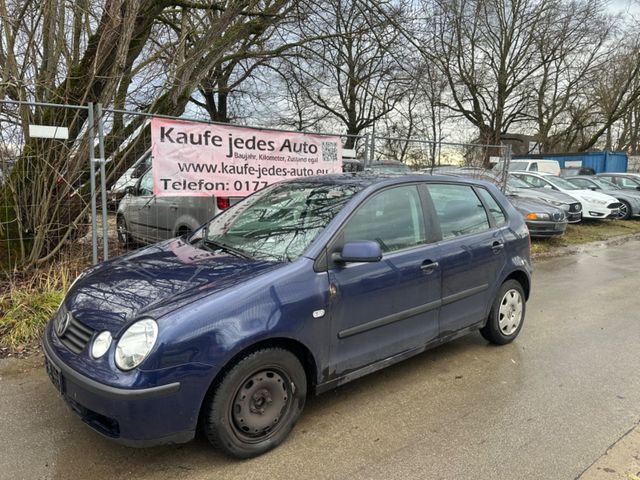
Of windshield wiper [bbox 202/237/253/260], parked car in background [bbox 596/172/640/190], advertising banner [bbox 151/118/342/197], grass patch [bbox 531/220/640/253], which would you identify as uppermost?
parked car in background [bbox 596/172/640/190]

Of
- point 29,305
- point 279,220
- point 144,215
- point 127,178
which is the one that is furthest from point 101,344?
point 144,215

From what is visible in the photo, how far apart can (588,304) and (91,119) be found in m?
6.22

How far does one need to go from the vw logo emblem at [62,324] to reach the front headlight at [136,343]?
586 millimetres

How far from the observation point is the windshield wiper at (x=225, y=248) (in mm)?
3105

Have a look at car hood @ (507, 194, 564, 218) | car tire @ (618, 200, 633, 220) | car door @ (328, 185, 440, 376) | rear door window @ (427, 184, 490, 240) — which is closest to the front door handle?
car door @ (328, 185, 440, 376)

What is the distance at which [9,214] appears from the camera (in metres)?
5.20

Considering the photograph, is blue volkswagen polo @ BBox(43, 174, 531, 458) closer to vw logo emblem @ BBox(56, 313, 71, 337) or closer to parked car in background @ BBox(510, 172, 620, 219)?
vw logo emblem @ BBox(56, 313, 71, 337)

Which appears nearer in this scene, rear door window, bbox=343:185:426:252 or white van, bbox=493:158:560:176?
rear door window, bbox=343:185:426:252

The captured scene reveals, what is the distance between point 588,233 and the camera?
12633mm

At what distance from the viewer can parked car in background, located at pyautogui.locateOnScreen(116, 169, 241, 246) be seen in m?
6.19

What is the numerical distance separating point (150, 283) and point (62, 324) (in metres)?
0.58

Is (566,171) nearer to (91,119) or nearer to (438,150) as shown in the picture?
(438,150)

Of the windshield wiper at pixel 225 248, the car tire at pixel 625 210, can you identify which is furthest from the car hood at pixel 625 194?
the windshield wiper at pixel 225 248

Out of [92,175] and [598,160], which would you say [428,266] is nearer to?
[92,175]
